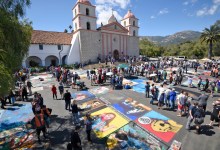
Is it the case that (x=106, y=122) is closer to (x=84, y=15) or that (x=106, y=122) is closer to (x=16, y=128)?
(x=16, y=128)

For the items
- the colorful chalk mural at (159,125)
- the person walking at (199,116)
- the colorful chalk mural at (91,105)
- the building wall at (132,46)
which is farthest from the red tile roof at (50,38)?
the person walking at (199,116)

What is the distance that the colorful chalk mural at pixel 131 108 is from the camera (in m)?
10.3

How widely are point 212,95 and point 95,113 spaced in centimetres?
1183

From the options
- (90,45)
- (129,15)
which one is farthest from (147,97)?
(129,15)

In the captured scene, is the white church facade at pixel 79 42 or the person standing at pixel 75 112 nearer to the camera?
the person standing at pixel 75 112

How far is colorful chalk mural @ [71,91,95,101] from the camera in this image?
13545mm

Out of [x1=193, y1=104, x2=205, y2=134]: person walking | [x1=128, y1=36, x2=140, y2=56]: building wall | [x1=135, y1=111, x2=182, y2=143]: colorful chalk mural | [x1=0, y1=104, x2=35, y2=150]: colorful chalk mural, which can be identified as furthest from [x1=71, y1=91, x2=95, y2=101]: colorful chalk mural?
[x1=128, y1=36, x2=140, y2=56]: building wall

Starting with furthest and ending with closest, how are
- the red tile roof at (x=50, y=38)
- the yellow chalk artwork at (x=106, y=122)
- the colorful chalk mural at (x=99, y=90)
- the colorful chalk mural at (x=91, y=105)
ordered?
1. the red tile roof at (x=50, y=38)
2. the colorful chalk mural at (x=99, y=90)
3. the colorful chalk mural at (x=91, y=105)
4. the yellow chalk artwork at (x=106, y=122)

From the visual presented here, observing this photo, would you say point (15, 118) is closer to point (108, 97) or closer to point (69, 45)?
point (108, 97)

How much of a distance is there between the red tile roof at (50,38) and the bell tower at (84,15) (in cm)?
382

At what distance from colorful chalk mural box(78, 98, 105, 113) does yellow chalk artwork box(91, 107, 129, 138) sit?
89 cm

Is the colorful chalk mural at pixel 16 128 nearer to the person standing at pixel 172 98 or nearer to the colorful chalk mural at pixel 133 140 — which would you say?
the colorful chalk mural at pixel 133 140

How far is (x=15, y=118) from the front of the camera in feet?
32.8

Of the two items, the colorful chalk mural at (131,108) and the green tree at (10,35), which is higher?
the green tree at (10,35)
